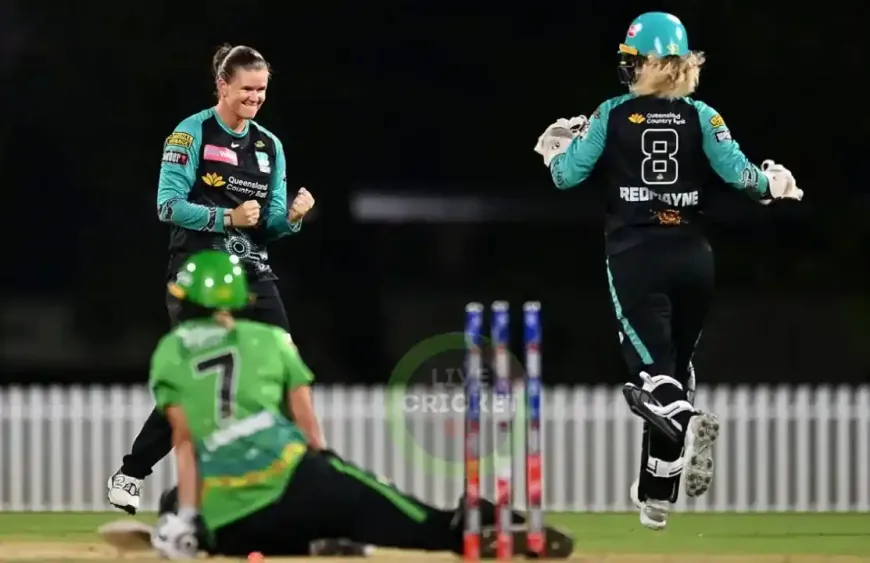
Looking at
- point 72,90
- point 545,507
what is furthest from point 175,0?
point 545,507

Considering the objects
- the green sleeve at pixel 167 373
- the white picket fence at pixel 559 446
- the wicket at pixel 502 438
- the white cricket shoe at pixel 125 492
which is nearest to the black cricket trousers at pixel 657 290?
the wicket at pixel 502 438

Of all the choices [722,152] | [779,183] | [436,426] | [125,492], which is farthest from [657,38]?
[436,426]

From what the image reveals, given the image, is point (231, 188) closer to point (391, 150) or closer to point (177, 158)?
point (177, 158)

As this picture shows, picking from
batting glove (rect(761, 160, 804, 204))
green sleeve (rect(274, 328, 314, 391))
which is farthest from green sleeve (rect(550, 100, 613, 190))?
green sleeve (rect(274, 328, 314, 391))

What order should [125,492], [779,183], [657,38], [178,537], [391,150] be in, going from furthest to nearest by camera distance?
[391,150] < [125,492] < [779,183] < [657,38] < [178,537]

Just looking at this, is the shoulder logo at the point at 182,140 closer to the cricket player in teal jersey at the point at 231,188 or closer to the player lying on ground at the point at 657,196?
the cricket player in teal jersey at the point at 231,188

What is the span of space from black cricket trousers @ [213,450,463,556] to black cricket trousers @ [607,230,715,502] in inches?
62.9

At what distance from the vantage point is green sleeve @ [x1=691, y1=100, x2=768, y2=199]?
9.02m

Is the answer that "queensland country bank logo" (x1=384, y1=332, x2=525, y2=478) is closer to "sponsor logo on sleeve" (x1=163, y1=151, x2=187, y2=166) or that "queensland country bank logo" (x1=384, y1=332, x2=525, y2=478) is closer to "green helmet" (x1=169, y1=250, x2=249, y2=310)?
"sponsor logo on sleeve" (x1=163, y1=151, x2=187, y2=166)

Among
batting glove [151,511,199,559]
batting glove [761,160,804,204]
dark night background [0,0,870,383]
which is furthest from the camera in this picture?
dark night background [0,0,870,383]

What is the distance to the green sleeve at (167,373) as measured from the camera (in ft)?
24.8

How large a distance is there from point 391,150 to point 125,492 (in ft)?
25.6

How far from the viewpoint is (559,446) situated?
14.0 meters

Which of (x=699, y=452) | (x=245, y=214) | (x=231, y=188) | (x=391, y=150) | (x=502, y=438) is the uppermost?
(x=391, y=150)
